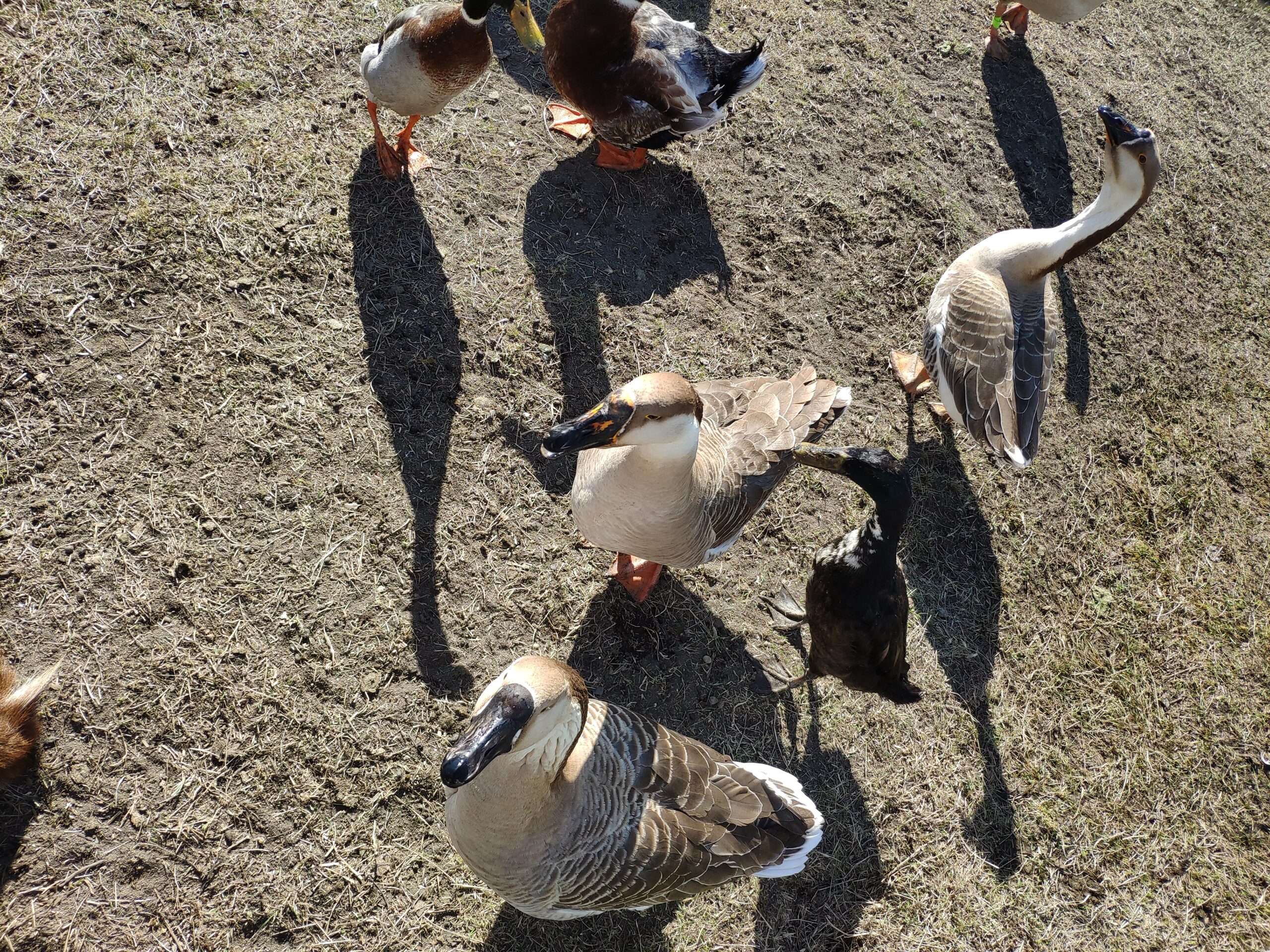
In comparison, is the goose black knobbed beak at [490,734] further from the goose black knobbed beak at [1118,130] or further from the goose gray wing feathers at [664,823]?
the goose black knobbed beak at [1118,130]

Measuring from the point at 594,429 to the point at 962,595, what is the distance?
9.34 feet

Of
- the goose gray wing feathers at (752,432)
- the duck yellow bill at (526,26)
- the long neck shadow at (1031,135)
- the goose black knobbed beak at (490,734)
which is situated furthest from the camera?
the long neck shadow at (1031,135)

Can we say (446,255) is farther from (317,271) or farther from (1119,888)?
(1119,888)

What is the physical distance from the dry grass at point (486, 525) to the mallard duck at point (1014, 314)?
0.58m

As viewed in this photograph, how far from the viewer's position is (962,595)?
448cm

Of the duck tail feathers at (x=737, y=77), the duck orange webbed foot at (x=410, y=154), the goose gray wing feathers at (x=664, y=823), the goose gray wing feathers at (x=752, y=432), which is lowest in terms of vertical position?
the goose gray wing feathers at (x=664, y=823)

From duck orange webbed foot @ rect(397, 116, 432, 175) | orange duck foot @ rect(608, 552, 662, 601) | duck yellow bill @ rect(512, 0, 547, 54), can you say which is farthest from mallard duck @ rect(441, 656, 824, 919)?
duck yellow bill @ rect(512, 0, 547, 54)

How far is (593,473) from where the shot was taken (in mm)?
3359

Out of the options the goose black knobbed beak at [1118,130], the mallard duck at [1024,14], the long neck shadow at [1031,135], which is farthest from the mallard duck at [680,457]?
the mallard duck at [1024,14]

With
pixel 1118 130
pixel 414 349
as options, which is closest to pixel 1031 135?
pixel 1118 130

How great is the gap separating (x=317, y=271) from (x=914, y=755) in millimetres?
4286

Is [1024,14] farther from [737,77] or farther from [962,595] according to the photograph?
[962,595]

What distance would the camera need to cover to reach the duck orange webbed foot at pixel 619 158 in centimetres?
508

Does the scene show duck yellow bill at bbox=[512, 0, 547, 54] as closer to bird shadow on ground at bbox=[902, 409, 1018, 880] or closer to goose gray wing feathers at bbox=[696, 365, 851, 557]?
goose gray wing feathers at bbox=[696, 365, 851, 557]
